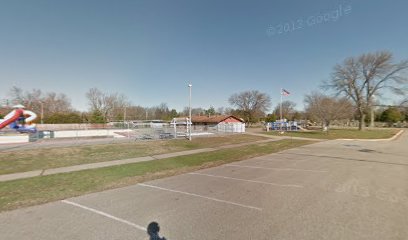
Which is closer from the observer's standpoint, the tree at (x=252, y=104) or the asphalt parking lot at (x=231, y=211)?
the asphalt parking lot at (x=231, y=211)

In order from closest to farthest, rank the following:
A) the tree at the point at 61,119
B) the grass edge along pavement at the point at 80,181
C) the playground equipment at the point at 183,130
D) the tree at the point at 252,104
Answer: the grass edge along pavement at the point at 80,181, the playground equipment at the point at 183,130, the tree at the point at 61,119, the tree at the point at 252,104

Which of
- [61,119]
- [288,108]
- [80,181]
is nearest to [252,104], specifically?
[288,108]

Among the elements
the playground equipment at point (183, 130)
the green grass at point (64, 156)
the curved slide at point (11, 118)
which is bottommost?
the green grass at point (64, 156)

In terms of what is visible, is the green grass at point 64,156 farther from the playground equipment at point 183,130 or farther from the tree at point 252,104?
the tree at point 252,104

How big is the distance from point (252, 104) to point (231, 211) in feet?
240

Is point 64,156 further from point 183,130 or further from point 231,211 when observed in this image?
point 183,130

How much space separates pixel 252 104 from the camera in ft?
250

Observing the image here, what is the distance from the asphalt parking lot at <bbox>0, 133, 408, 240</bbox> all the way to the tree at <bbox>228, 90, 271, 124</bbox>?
2684 inches

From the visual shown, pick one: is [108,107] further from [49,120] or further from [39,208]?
[39,208]

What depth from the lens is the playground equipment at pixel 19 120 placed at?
15984mm

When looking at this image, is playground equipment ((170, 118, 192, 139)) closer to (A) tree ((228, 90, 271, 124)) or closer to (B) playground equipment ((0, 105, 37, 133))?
(B) playground equipment ((0, 105, 37, 133))

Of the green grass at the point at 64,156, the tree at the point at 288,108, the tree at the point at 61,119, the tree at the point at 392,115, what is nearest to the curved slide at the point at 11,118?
the green grass at the point at 64,156

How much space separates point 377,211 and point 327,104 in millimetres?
42284

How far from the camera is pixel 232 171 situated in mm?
10133
